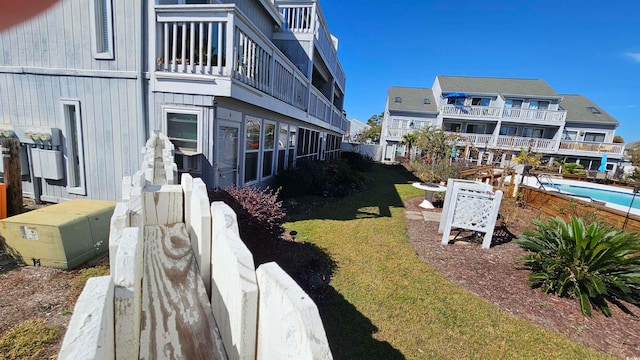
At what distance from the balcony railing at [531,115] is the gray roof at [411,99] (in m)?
7.01

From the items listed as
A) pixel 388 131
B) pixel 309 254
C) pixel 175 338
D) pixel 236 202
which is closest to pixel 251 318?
pixel 175 338

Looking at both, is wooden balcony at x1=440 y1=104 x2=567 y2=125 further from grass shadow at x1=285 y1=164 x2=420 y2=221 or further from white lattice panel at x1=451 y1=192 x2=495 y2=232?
white lattice panel at x1=451 y1=192 x2=495 y2=232

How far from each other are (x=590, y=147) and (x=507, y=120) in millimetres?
8232

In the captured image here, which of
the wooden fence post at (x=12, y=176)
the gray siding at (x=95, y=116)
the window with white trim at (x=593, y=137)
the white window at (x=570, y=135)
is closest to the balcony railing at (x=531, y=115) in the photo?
the white window at (x=570, y=135)

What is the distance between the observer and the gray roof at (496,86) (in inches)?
1162

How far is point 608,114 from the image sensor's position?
30953 millimetres

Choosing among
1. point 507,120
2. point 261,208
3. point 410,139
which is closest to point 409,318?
point 261,208

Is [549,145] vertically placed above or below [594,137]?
below

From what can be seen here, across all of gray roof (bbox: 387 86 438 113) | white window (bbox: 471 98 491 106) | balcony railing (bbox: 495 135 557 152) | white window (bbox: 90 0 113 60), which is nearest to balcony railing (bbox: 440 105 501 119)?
white window (bbox: 471 98 491 106)

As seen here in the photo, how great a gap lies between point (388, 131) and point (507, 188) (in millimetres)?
20972

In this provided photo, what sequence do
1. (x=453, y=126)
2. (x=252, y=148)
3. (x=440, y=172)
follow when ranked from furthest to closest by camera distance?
1. (x=453, y=126)
2. (x=440, y=172)
3. (x=252, y=148)

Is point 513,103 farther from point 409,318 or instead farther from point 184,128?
point 184,128

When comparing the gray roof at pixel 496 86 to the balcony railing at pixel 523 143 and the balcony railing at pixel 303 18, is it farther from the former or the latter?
the balcony railing at pixel 303 18

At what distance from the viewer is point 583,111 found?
102 feet
